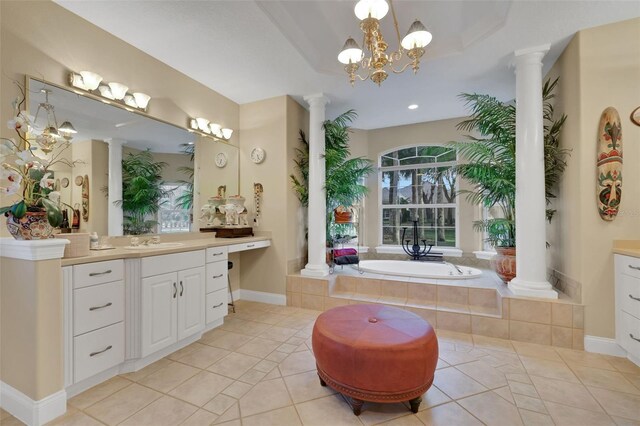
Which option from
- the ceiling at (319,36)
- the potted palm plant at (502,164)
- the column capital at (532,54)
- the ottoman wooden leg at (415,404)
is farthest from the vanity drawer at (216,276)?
the column capital at (532,54)

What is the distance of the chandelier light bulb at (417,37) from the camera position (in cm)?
175

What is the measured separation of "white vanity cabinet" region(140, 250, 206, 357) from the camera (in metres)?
2.08

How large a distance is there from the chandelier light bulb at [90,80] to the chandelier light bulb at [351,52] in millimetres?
2036

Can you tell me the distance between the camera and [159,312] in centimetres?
216

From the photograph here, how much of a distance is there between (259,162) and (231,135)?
1.78 feet

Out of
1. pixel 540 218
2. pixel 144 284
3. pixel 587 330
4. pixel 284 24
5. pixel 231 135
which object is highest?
pixel 284 24

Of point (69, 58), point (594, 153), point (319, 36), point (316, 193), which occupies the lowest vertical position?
point (316, 193)

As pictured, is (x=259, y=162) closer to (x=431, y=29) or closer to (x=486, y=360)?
(x=431, y=29)

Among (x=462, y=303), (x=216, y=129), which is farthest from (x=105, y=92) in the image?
(x=462, y=303)

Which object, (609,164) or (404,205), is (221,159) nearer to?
(404,205)

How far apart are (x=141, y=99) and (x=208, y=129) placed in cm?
84

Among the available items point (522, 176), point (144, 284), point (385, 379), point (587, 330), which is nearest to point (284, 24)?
point (144, 284)

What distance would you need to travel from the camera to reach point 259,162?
3703 mm

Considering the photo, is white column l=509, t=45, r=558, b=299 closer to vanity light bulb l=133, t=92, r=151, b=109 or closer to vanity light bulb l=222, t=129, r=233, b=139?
vanity light bulb l=222, t=129, r=233, b=139
